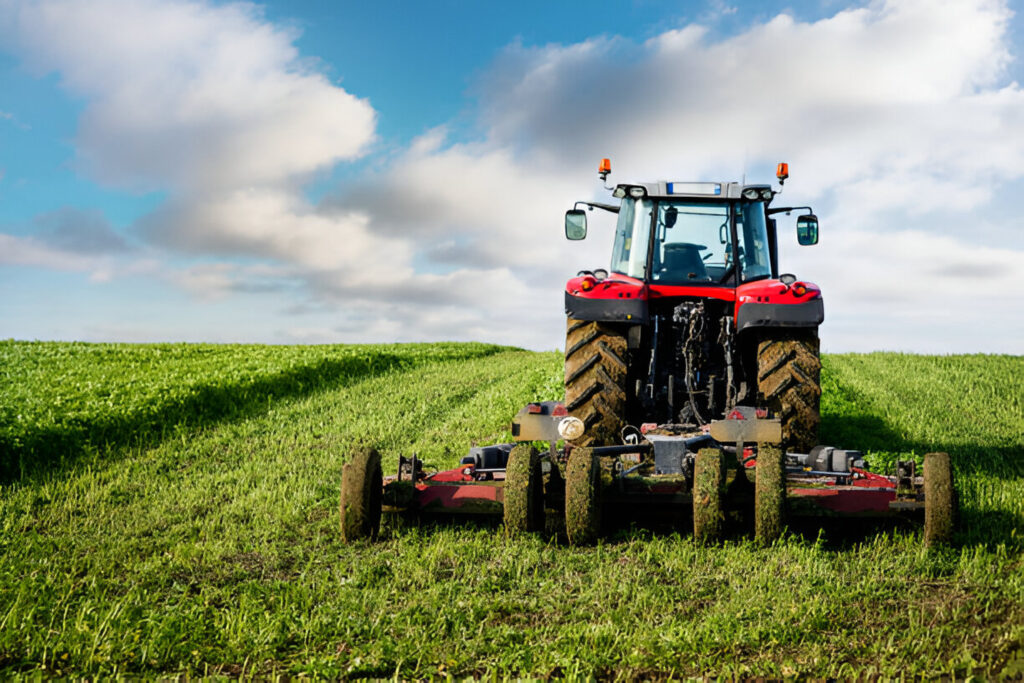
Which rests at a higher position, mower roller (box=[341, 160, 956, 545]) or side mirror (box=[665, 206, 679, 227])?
side mirror (box=[665, 206, 679, 227])

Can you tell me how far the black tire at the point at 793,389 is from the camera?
765cm

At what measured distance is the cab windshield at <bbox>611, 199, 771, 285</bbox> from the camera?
846cm

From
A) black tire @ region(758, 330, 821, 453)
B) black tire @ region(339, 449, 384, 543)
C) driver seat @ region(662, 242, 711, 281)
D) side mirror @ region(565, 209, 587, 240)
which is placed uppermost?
side mirror @ region(565, 209, 587, 240)

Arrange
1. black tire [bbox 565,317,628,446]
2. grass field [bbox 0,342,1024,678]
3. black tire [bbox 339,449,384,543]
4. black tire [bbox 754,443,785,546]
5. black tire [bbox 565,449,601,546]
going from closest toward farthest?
grass field [bbox 0,342,1024,678] → black tire [bbox 754,443,785,546] → black tire [bbox 565,449,601,546] → black tire [bbox 339,449,384,543] → black tire [bbox 565,317,628,446]

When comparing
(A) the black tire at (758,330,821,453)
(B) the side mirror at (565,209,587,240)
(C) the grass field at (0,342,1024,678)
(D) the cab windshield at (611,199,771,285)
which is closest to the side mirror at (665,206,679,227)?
(D) the cab windshield at (611,199,771,285)

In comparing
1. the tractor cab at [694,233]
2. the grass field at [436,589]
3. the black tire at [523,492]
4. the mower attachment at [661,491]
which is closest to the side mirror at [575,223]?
the tractor cab at [694,233]

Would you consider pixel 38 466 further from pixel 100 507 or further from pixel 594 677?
pixel 594 677

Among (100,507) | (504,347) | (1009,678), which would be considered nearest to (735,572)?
(1009,678)

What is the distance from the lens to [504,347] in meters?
28.3

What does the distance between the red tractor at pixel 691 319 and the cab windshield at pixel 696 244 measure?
0.04 ft

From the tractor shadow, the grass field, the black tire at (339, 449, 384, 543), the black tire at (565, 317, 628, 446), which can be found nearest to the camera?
the grass field

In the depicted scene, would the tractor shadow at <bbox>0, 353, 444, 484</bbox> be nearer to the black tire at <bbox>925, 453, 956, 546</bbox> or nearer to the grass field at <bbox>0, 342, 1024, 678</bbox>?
the grass field at <bbox>0, 342, 1024, 678</bbox>

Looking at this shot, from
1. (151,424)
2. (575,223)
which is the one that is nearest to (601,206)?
(575,223)

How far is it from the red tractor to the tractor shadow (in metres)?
6.90
